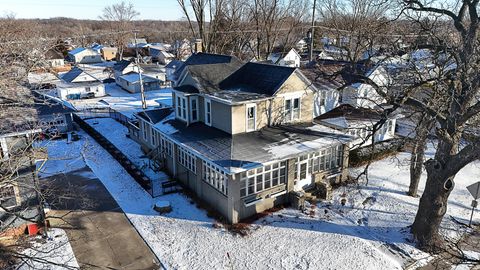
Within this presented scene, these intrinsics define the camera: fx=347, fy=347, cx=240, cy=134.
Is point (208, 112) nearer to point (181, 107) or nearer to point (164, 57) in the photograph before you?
point (181, 107)

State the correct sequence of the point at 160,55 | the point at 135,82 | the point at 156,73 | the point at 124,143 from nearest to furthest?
the point at 124,143, the point at 135,82, the point at 156,73, the point at 160,55

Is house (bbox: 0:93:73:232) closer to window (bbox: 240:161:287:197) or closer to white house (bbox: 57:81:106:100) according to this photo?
window (bbox: 240:161:287:197)

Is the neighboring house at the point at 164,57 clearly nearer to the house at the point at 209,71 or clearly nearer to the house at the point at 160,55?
the house at the point at 160,55

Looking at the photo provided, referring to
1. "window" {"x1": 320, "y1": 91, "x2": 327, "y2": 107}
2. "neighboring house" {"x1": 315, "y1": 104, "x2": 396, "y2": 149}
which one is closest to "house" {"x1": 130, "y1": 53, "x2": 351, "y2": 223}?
"neighboring house" {"x1": 315, "y1": 104, "x2": 396, "y2": 149}

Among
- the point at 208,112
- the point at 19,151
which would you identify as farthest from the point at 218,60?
the point at 19,151

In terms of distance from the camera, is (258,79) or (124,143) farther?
(124,143)

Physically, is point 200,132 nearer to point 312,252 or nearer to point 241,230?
point 241,230

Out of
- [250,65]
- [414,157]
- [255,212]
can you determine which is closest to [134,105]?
[250,65]
